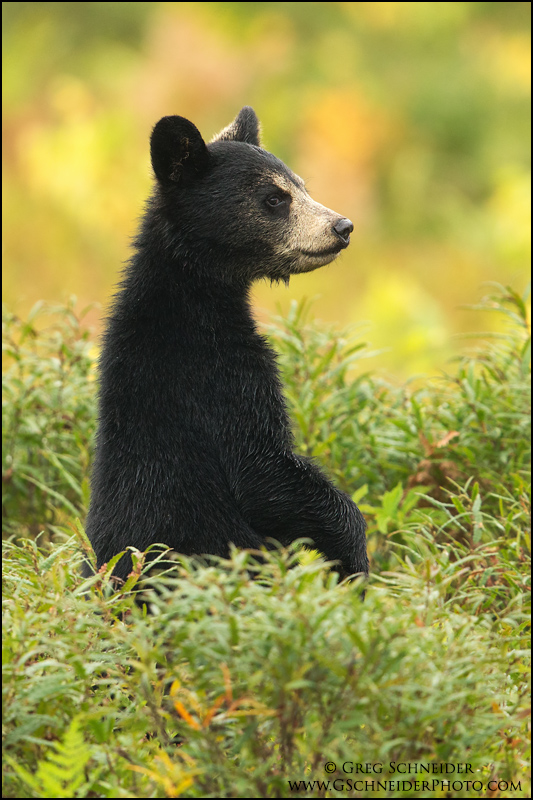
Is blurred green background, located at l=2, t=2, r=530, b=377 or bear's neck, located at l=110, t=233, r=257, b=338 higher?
blurred green background, located at l=2, t=2, r=530, b=377

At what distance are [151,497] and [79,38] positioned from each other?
48.7ft

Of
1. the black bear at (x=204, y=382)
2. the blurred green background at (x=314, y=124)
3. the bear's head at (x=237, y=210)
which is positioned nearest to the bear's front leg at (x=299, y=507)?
the black bear at (x=204, y=382)

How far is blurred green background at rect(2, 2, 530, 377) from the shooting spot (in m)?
12.2

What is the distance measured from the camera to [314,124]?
14.2 metres

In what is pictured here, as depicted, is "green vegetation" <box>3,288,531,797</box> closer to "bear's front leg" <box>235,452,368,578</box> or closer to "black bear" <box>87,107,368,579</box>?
"black bear" <box>87,107,368,579</box>

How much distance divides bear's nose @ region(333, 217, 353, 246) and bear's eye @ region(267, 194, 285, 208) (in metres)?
0.25

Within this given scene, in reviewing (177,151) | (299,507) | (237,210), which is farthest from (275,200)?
(299,507)

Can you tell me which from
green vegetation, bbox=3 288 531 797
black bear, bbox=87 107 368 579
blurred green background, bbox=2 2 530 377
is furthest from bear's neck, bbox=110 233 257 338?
blurred green background, bbox=2 2 530 377

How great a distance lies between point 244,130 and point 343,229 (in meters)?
0.87

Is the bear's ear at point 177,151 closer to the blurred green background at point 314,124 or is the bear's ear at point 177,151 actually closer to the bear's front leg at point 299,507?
the bear's front leg at point 299,507

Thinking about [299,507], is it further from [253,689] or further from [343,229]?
[253,689]

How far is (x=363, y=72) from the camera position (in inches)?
628

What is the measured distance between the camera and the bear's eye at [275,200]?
154 inches

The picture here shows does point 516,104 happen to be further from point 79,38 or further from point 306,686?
point 306,686
